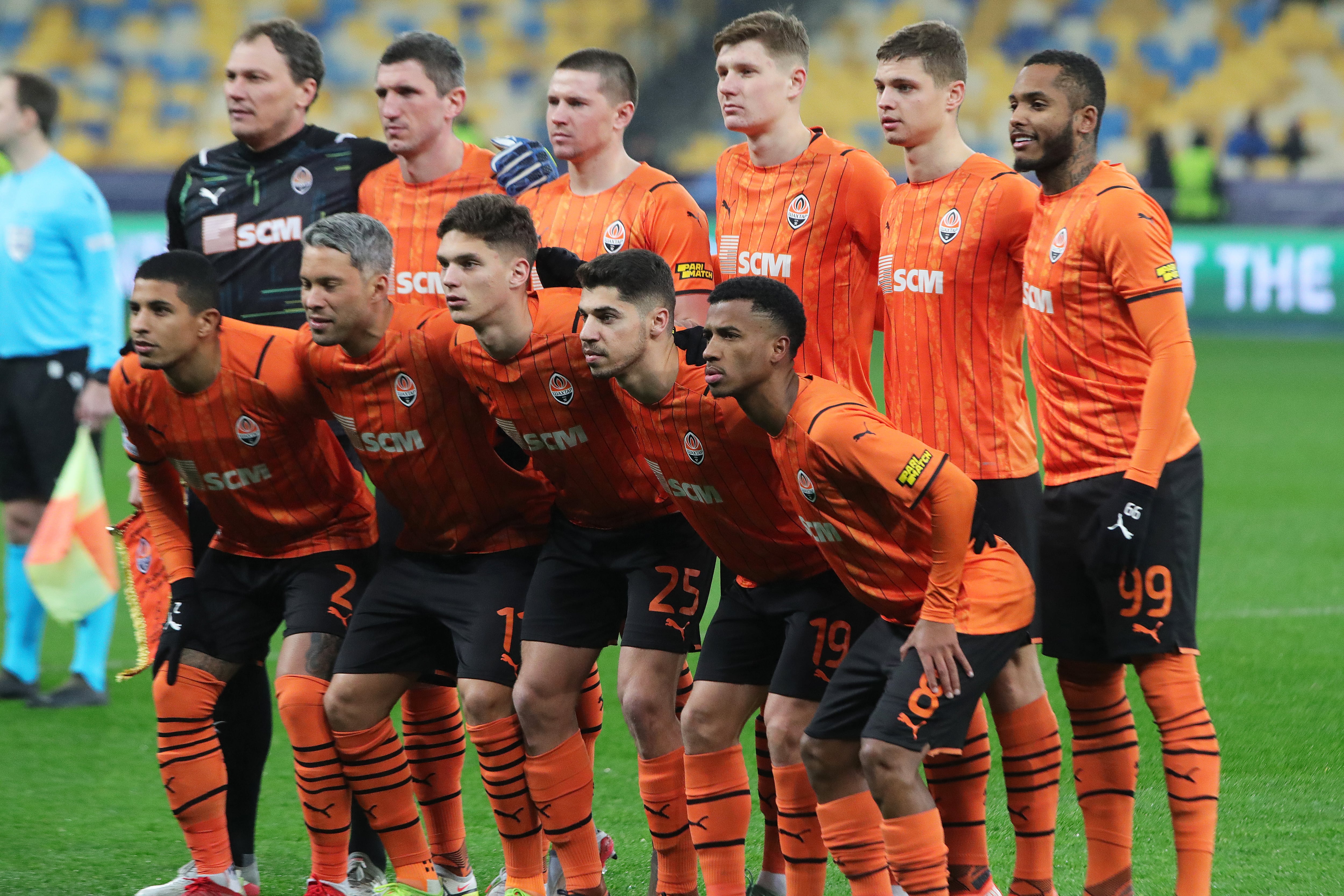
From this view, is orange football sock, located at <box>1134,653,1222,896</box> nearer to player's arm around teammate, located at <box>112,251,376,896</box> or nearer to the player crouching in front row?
the player crouching in front row

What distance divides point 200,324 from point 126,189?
657 inches

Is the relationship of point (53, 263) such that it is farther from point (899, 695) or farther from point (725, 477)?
point (899, 695)

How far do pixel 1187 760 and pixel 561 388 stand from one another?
6.24ft

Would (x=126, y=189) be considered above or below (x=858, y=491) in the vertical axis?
above

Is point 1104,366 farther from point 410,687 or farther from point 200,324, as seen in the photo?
point 200,324

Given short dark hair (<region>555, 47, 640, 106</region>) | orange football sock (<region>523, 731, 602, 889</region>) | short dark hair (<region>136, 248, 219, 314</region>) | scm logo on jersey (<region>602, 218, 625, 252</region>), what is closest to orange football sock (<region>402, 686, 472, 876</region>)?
orange football sock (<region>523, 731, 602, 889</region>)

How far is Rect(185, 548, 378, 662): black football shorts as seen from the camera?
459cm

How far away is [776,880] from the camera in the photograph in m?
4.65

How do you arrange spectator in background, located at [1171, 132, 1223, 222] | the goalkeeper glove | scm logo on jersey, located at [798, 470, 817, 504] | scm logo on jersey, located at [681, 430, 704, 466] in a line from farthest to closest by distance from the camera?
spectator in background, located at [1171, 132, 1223, 222] → the goalkeeper glove → scm logo on jersey, located at [681, 430, 704, 466] → scm logo on jersey, located at [798, 470, 817, 504]

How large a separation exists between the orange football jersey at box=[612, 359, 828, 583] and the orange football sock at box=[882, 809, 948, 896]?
76 cm

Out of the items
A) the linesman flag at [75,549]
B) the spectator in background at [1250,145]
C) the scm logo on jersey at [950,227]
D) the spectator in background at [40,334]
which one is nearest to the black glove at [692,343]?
the scm logo on jersey at [950,227]

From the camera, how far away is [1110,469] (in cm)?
414

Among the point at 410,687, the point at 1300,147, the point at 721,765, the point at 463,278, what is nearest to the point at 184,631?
the point at 410,687

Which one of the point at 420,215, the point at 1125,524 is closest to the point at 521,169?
the point at 420,215
